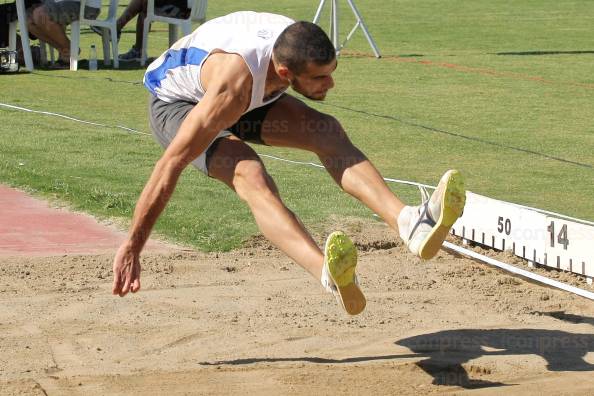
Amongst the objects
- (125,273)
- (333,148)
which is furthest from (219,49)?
(125,273)

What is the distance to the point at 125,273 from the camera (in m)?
5.09

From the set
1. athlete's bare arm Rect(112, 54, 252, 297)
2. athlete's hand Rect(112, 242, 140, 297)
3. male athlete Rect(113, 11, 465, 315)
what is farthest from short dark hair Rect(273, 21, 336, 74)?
athlete's hand Rect(112, 242, 140, 297)

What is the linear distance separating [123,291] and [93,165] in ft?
17.0

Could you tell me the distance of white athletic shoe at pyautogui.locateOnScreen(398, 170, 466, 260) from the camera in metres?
5.24

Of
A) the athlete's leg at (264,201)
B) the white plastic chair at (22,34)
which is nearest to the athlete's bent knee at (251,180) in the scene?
the athlete's leg at (264,201)

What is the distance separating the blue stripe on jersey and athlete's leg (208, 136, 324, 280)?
1.39 ft

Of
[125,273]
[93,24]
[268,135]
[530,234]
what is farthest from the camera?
[93,24]

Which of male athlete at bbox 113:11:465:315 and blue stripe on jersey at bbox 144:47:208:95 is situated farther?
blue stripe on jersey at bbox 144:47:208:95

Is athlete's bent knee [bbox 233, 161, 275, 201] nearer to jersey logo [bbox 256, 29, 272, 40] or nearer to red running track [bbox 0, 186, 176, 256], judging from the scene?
jersey logo [bbox 256, 29, 272, 40]

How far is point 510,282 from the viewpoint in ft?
23.3

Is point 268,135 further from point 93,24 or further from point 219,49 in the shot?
point 93,24

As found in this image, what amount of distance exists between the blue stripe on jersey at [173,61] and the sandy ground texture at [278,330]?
132cm

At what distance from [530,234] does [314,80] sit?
272 centimetres

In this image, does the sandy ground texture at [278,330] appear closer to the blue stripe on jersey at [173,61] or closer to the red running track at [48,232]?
the red running track at [48,232]
